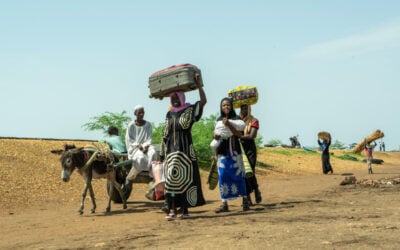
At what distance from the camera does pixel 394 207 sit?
9.72 meters

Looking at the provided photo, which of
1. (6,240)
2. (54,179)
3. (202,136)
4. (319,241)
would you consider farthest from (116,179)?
(202,136)

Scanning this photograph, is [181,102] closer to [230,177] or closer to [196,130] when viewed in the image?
[230,177]

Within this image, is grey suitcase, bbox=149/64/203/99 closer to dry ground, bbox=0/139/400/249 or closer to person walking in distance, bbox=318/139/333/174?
dry ground, bbox=0/139/400/249

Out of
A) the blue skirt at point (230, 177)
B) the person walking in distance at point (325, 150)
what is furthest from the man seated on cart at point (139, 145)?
the person walking in distance at point (325, 150)

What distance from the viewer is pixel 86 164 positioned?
35.9 feet

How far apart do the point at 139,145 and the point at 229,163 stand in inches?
96.1

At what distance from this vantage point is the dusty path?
621 cm

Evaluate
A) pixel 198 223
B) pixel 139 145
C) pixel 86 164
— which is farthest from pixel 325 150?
pixel 198 223

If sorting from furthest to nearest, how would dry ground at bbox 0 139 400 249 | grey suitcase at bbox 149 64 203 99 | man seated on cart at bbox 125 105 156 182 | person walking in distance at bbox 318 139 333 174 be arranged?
person walking in distance at bbox 318 139 333 174
man seated on cart at bbox 125 105 156 182
grey suitcase at bbox 149 64 203 99
dry ground at bbox 0 139 400 249

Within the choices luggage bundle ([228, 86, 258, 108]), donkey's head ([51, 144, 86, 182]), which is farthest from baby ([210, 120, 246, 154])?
donkey's head ([51, 144, 86, 182])

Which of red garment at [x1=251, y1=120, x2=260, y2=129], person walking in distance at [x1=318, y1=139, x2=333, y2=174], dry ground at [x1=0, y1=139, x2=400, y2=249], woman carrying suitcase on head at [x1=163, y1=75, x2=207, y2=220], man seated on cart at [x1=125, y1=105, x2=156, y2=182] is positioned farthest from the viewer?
person walking in distance at [x1=318, y1=139, x2=333, y2=174]

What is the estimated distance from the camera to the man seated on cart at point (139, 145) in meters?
11.5

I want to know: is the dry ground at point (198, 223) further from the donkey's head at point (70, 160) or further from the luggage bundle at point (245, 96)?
the luggage bundle at point (245, 96)

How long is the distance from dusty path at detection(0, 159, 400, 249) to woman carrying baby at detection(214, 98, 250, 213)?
411mm
